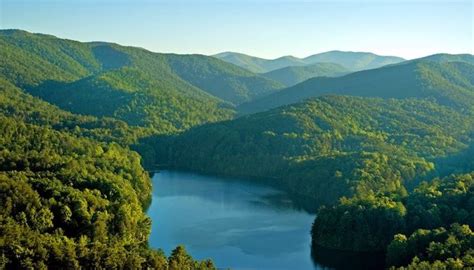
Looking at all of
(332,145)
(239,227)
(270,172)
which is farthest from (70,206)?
(332,145)

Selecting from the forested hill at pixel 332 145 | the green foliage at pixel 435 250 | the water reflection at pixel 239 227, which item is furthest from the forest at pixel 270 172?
the water reflection at pixel 239 227

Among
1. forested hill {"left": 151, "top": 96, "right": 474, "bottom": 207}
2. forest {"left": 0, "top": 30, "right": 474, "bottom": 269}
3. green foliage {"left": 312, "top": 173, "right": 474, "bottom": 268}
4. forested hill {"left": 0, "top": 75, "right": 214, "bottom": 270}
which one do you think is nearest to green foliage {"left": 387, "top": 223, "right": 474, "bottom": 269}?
forest {"left": 0, "top": 30, "right": 474, "bottom": 269}

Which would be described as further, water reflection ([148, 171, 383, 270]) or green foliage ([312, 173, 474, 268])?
green foliage ([312, 173, 474, 268])

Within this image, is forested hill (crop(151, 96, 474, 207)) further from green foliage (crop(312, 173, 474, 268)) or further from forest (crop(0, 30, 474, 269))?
green foliage (crop(312, 173, 474, 268))

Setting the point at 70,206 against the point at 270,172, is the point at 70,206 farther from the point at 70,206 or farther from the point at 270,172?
the point at 270,172

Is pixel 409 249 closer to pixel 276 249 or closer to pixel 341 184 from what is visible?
pixel 276 249
